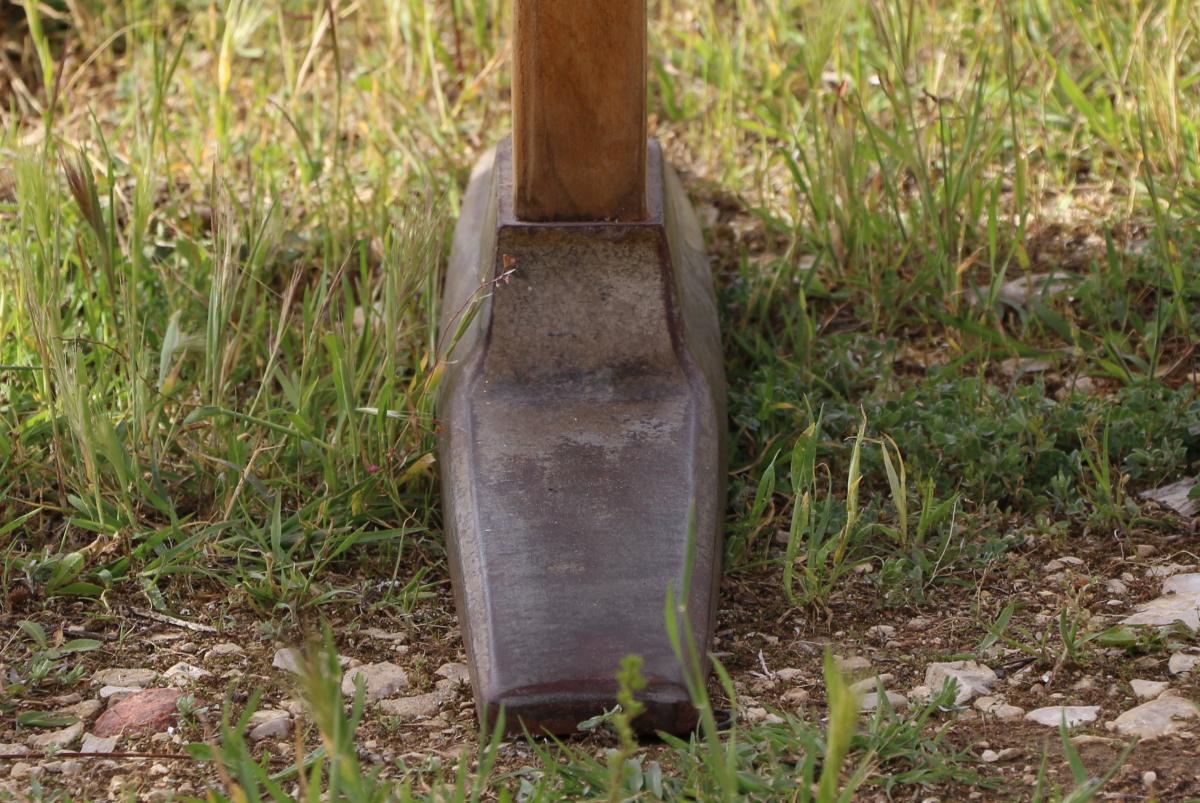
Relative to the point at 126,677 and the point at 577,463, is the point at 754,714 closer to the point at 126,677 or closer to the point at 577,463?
the point at 577,463

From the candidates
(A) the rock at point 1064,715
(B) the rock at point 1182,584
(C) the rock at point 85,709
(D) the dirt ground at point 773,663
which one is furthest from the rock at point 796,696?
(C) the rock at point 85,709

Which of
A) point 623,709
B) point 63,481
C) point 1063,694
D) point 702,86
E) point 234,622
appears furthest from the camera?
point 702,86

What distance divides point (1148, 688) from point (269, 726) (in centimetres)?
112

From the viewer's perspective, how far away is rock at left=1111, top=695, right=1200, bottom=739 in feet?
5.63

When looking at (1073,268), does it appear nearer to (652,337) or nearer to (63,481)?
(652,337)

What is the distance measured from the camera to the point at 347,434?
7.68 feet

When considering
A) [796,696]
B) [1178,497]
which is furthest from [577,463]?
[1178,497]

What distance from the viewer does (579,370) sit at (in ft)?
7.41

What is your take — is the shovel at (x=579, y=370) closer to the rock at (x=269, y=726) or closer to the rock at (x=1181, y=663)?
the rock at (x=269, y=726)

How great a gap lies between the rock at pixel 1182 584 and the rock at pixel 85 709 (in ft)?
4.95

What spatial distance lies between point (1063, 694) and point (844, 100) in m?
1.47

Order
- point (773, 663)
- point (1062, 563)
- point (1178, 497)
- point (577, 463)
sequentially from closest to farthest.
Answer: point (773, 663) → point (577, 463) → point (1062, 563) → point (1178, 497)

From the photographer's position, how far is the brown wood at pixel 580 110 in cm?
216

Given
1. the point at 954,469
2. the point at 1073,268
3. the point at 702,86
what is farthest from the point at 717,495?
the point at 702,86
